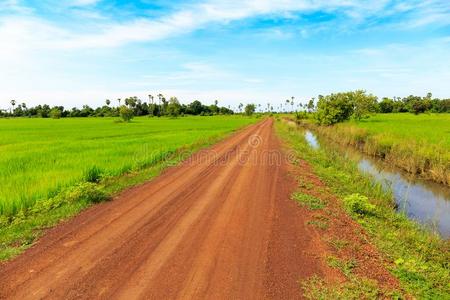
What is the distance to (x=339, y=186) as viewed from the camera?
13984 mm

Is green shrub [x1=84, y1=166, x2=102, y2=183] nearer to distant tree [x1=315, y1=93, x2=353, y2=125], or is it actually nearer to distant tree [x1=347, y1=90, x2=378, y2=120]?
distant tree [x1=315, y1=93, x2=353, y2=125]

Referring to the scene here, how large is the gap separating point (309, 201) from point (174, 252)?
572 centimetres

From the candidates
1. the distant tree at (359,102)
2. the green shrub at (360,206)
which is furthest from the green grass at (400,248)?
the distant tree at (359,102)

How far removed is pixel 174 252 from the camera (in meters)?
6.46

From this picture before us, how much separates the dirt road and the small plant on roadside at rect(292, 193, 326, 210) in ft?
1.33

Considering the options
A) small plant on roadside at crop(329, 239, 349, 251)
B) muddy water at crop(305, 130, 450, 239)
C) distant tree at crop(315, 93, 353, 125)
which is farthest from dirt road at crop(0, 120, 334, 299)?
distant tree at crop(315, 93, 353, 125)

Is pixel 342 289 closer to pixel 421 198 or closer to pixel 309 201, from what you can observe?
pixel 309 201

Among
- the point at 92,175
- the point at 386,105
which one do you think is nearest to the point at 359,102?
the point at 92,175

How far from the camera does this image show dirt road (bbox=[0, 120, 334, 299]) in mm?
5148

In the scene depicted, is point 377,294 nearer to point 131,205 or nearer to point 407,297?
point 407,297

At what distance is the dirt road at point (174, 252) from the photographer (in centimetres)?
515

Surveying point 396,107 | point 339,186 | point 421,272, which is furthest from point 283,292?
point 396,107

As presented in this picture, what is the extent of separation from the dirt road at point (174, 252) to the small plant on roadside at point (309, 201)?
0.40m

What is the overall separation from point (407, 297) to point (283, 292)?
2.06 metres
